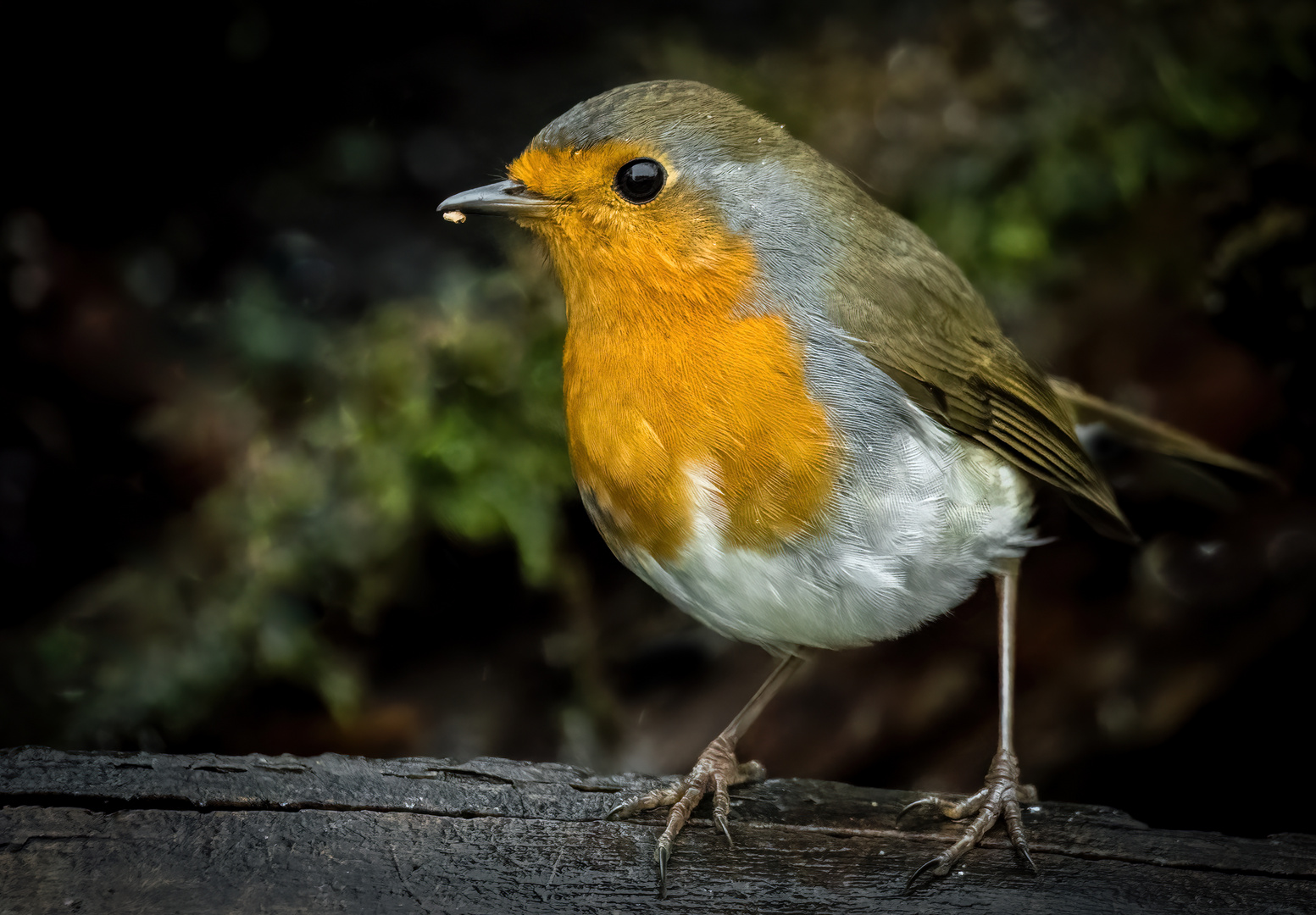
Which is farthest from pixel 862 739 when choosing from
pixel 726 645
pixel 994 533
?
pixel 994 533

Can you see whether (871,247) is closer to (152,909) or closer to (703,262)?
(703,262)

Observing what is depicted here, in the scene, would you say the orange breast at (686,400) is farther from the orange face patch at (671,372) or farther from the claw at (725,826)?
the claw at (725,826)

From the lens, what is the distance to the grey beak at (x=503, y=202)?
7.61ft

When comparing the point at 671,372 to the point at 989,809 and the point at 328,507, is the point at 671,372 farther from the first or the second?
the point at 328,507

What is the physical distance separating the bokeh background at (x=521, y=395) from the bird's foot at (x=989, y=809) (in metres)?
1.01

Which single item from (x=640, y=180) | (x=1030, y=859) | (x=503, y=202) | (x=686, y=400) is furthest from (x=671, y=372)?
(x=1030, y=859)

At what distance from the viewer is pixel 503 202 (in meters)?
2.33

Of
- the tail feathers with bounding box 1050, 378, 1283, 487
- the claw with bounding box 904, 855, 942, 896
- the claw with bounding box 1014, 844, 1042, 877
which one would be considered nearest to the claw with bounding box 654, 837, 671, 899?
the claw with bounding box 904, 855, 942, 896

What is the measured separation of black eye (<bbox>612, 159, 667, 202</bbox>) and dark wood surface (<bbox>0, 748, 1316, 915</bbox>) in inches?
45.9

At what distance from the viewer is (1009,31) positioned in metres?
3.85

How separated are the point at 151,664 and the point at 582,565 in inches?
50.3

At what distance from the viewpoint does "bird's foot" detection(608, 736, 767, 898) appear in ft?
7.04

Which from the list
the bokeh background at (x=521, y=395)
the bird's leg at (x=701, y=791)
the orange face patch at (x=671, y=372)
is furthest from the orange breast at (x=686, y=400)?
the bokeh background at (x=521, y=395)

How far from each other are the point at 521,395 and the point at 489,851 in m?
1.59
